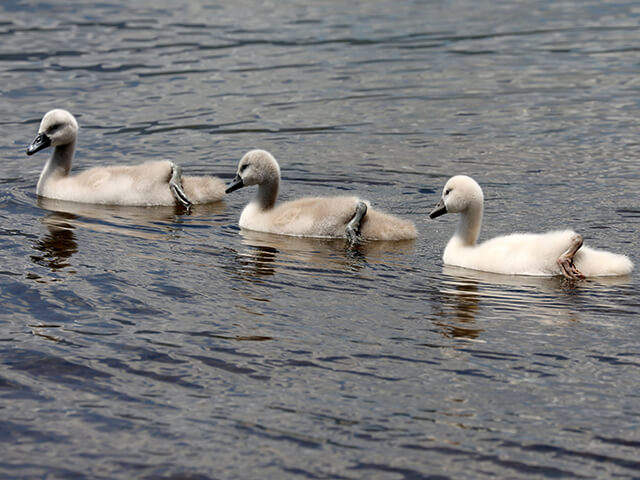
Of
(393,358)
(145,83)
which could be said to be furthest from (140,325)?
(145,83)

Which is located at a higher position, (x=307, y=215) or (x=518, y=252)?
(x=307, y=215)

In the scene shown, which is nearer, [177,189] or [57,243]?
[57,243]

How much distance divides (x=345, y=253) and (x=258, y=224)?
3.58ft

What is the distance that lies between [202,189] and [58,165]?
5.61ft

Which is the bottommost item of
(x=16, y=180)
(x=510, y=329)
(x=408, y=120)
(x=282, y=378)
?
(x=282, y=378)

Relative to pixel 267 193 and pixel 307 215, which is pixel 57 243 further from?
pixel 307 215

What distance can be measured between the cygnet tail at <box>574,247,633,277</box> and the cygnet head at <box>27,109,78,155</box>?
576 centimetres

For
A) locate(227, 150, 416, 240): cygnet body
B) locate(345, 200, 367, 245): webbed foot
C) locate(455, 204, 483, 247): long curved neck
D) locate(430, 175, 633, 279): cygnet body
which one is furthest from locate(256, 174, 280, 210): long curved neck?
locate(455, 204, 483, 247): long curved neck

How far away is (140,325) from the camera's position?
757cm

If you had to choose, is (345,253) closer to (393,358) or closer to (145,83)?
(393,358)

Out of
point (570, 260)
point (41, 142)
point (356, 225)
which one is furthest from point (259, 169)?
point (570, 260)

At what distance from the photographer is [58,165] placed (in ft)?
38.8

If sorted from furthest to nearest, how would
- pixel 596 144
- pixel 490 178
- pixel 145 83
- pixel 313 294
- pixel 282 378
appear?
pixel 145 83, pixel 596 144, pixel 490 178, pixel 313 294, pixel 282 378

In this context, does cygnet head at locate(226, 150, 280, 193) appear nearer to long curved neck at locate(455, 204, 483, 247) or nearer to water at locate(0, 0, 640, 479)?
water at locate(0, 0, 640, 479)
